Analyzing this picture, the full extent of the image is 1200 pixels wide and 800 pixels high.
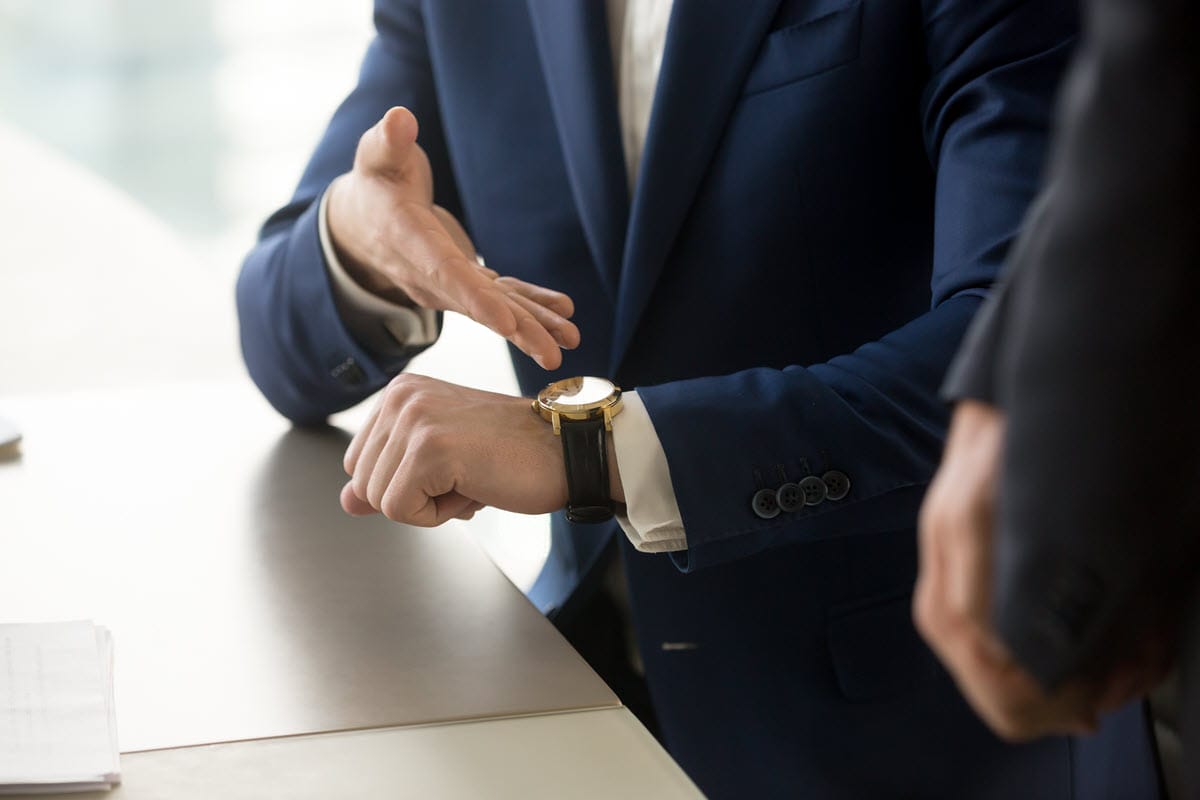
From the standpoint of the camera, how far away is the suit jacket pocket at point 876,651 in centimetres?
112

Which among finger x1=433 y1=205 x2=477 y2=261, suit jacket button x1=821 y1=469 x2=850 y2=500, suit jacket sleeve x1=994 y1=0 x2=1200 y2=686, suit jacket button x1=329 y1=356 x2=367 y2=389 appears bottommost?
suit jacket button x1=329 y1=356 x2=367 y2=389

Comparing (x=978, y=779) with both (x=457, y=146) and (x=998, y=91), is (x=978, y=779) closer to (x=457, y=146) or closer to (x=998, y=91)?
(x=998, y=91)

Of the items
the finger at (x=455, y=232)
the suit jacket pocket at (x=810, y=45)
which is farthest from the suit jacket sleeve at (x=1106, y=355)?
the finger at (x=455, y=232)

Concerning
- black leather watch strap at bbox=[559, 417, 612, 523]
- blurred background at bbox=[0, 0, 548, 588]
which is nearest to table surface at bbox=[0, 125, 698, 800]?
black leather watch strap at bbox=[559, 417, 612, 523]

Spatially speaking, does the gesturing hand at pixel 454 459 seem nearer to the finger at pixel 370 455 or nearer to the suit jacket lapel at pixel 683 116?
the finger at pixel 370 455

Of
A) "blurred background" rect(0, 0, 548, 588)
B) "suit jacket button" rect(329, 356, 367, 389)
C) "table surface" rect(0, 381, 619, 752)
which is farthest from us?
"blurred background" rect(0, 0, 548, 588)

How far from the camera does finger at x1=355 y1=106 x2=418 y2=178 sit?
3.48ft

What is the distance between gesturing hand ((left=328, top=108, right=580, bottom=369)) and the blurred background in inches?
27.1

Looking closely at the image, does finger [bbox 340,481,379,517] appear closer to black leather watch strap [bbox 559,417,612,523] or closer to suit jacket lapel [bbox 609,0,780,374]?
black leather watch strap [bbox 559,417,612,523]

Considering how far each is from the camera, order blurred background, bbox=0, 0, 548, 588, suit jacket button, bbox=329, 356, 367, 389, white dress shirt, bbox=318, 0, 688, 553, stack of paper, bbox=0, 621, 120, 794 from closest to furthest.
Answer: stack of paper, bbox=0, 621, 120, 794, white dress shirt, bbox=318, 0, 688, 553, suit jacket button, bbox=329, 356, 367, 389, blurred background, bbox=0, 0, 548, 588

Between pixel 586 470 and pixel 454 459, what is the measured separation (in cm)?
10

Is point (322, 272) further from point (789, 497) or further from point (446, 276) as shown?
point (789, 497)

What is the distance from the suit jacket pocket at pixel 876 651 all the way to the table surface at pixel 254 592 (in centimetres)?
32

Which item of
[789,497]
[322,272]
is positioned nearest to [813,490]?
[789,497]
